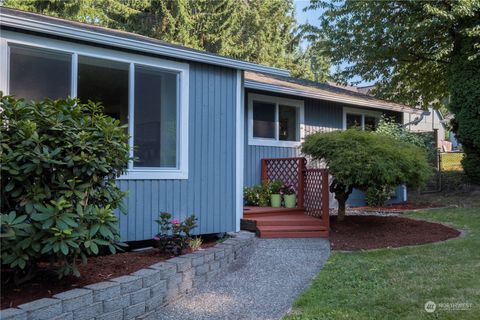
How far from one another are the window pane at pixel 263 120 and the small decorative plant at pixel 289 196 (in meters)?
1.39

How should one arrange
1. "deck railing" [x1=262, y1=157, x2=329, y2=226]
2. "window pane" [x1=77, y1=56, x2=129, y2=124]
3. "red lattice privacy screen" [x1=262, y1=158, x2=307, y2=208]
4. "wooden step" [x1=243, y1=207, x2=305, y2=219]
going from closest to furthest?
"window pane" [x1=77, y1=56, x2=129, y2=124], "wooden step" [x1=243, y1=207, x2=305, y2=219], "deck railing" [x1=262, y1=157, x2=329, y2=226], "red lattice privacy screen" [x1=262, y1=158, x2=307, y2=208]

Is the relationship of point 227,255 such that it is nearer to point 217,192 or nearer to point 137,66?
point 217,192

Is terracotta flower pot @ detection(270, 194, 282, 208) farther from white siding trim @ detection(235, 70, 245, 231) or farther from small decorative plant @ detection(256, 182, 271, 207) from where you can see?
white siding trim @ detection(235, 70, 245, 231)

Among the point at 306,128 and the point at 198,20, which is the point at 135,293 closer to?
the point at 306,128

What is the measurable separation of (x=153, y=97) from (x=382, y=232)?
444cm

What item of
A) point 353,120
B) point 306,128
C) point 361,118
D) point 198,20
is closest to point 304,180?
point 306,128

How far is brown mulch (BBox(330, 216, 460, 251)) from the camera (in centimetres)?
632

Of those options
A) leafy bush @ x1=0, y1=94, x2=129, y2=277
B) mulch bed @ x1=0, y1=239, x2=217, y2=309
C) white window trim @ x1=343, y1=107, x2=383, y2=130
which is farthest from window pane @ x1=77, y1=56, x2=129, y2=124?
white window trim @ x1=343, y1=107, x2=383, y2=130

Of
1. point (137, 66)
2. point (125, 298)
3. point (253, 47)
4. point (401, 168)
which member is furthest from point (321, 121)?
point (253, 47)

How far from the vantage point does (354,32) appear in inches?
503

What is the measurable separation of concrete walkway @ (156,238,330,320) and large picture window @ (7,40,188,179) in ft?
5.18

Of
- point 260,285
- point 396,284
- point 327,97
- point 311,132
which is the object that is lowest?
point 260,285

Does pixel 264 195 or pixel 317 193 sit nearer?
pixel 317 193

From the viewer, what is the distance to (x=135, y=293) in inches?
145
